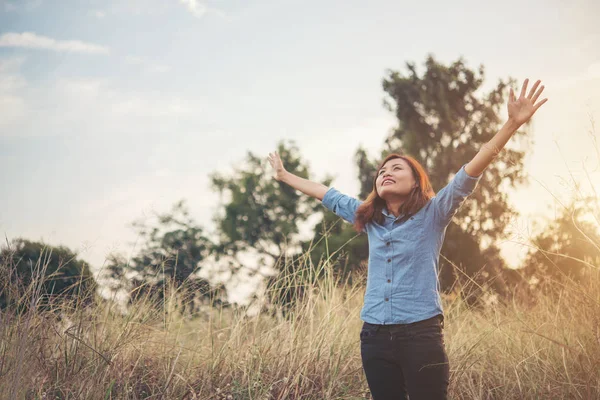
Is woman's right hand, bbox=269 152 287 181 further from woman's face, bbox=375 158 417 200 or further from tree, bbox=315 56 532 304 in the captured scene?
tree, bbox=315 56 532 304

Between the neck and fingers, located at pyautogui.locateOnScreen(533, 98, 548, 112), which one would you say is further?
the neck

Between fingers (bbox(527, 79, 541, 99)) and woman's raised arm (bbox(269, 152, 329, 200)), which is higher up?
fingers (bbox(527, 79, 541, 99))

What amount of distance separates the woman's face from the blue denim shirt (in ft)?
0.48

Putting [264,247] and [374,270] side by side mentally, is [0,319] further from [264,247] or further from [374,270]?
[264,247]

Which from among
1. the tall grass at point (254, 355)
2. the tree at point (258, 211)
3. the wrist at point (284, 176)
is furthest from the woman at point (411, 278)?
the tree at point (258, 211)

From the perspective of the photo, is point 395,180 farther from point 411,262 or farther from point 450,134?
point 450,134

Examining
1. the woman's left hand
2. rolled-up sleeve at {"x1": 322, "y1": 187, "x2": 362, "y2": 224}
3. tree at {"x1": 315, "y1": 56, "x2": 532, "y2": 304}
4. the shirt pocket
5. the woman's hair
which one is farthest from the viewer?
tree at {"x1": 315, "y1": 56, "x2": 532, "y2": 304}

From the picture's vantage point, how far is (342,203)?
3.04m

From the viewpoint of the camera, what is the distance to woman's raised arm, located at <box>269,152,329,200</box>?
127 inches

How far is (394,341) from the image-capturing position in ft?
7.68

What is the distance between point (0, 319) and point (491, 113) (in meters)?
18.2

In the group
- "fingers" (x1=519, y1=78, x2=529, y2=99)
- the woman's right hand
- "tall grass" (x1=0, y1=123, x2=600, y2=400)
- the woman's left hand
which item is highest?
"fingers" (x1=519, y1=78, x2=529, y2=99)

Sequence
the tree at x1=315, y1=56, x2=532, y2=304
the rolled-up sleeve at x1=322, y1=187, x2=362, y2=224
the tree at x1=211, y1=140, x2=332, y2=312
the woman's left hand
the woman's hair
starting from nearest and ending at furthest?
the woman's left hand → the woman's hair → the rolled-up sleeve at x1=322, y1=187, x2=362, y2=224 → the tree at x1=315, y1=56, x2=532, y2=304 → the tree at x1=211, y1=140, x2=332, y2=312

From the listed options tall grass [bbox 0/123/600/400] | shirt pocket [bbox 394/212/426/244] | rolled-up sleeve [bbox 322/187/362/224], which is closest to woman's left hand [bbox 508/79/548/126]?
shirt pocket [bbox 394/212/426/244]
